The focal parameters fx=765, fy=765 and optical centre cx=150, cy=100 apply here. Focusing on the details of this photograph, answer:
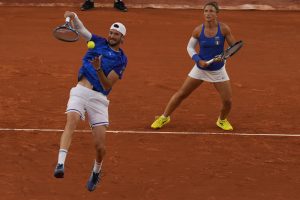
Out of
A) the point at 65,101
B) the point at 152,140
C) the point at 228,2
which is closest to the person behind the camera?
the point at 152,140

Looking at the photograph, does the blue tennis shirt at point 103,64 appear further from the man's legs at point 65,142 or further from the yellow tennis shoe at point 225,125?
the yellow tennis shoe at point 225,125

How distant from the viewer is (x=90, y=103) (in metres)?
11.0

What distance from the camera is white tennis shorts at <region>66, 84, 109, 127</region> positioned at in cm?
1091

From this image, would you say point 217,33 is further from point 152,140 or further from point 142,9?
point 142,9

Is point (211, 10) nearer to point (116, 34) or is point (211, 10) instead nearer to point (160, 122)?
point (160, 122)

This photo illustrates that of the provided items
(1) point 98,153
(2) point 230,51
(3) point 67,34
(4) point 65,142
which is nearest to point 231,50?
(2) point 230,51

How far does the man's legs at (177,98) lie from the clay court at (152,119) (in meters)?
0.18

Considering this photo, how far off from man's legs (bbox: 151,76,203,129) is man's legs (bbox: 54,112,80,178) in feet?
13.5

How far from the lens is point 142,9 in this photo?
26406 millimetres

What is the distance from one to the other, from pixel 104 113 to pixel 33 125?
404cm

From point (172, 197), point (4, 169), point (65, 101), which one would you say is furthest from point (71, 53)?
point (172, 197)

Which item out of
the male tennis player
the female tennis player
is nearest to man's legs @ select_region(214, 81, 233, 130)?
the female tennis player

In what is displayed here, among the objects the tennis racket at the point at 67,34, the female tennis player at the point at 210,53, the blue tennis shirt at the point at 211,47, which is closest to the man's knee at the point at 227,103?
the female tennis player at the point at 210,53

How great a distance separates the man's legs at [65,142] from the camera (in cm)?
1012
